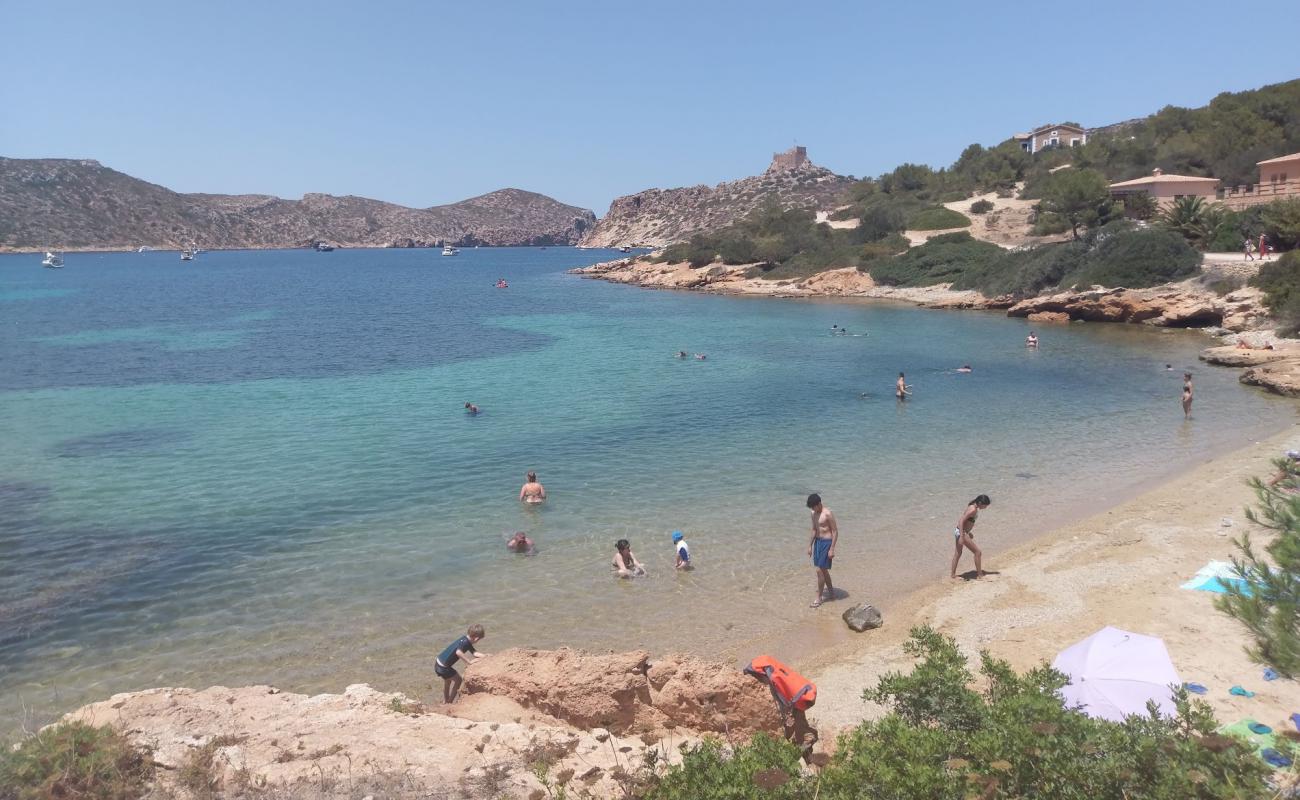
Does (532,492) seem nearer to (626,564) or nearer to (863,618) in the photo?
(626,564)

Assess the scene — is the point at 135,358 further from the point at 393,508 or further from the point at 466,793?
the point at 466,793

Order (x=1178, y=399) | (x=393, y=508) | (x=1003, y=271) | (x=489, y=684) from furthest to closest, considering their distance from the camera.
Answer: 1. (x=1003, y=271)
2. (x=1178, y=399)
3. (x=393, y=508)
4. (x=489, y=684)

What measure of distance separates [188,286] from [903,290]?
219 feet

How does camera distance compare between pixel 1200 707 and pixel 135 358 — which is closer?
pixel 1200 707

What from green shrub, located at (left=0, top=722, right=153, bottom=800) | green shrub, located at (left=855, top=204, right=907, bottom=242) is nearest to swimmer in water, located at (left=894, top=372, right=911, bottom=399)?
green shrub, located at (left=0, top=722, right=153, bottom=800)

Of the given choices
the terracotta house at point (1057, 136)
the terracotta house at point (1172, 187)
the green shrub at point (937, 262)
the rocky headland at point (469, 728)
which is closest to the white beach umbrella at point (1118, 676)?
the rocky headland at point (469, 728)

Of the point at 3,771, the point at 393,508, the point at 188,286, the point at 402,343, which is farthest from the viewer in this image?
the point at 188,286

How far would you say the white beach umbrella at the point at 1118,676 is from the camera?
6602mm

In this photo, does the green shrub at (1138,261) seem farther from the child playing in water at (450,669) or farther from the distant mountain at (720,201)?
the distant mountain at (720,201)

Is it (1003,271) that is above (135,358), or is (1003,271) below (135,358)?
above

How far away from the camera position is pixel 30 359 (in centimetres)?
3256

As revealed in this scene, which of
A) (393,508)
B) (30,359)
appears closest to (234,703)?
(393,508)

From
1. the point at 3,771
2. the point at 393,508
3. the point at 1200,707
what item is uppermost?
the point at 1200,707

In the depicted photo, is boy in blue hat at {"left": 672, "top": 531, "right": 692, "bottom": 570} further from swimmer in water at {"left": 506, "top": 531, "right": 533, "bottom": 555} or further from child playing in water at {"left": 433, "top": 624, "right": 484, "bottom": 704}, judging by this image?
child playing in water at {"left": 433, "top": 624, "right": 484, "bottom": 704}
